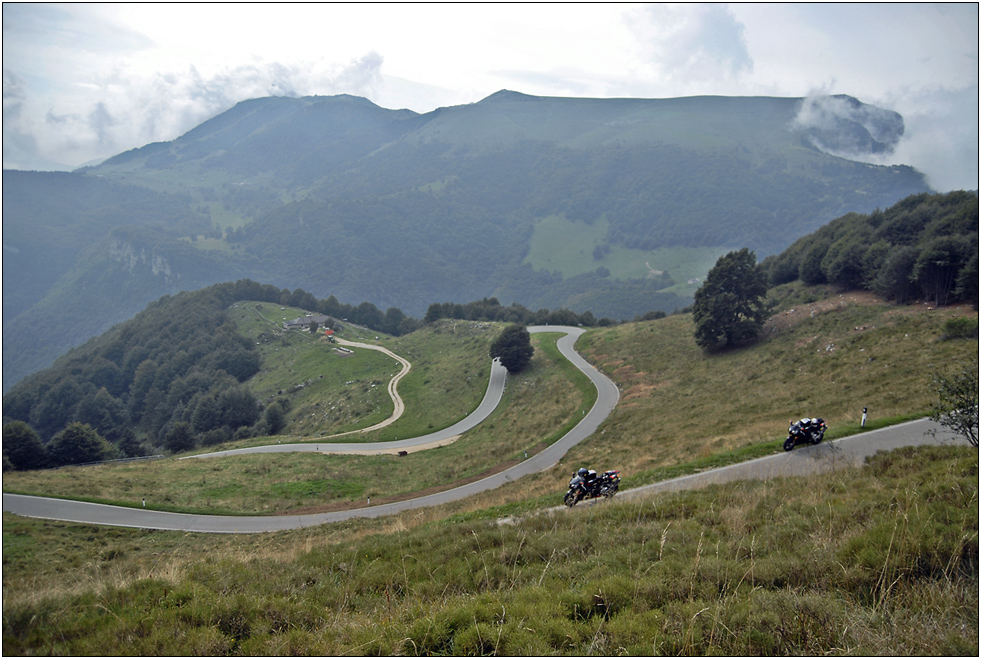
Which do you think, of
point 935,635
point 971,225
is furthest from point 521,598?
point 971,225

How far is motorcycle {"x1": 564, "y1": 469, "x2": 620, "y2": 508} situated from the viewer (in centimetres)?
1366

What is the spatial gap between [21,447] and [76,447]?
237 inches

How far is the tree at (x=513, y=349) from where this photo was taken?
54.2 m

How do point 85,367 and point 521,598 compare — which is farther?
point 85,367

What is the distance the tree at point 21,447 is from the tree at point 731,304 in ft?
177

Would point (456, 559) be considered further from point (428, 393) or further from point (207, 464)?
point (428, 393)

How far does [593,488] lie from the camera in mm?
13922

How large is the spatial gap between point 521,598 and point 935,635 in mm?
4072

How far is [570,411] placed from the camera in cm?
3759

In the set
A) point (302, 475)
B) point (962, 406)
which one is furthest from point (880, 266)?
point (302, 475)

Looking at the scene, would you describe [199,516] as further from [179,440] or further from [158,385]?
[158,385]

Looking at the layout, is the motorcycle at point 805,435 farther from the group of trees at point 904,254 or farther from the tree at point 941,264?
the tree at point 941,264

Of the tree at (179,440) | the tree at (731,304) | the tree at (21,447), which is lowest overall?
the tree at (179,440)

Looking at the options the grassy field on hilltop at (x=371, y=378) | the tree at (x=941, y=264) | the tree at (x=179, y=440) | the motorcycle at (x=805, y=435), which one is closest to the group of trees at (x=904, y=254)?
the tree at (x=941, y=264)
